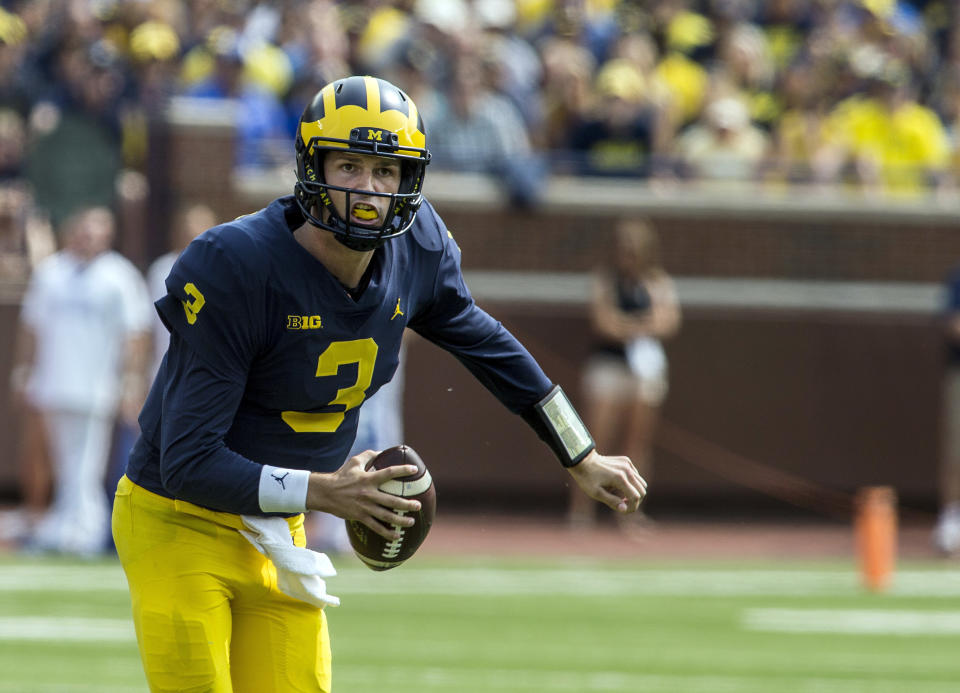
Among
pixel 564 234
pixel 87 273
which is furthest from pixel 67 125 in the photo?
pixel 564 234

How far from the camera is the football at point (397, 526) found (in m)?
4.10

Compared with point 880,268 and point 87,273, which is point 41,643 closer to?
point 87,273

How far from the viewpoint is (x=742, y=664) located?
26.6 feet

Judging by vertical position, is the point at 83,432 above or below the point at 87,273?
below

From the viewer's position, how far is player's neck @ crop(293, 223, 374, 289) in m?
4.18

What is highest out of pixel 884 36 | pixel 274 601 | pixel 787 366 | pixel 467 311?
pixel 884 36

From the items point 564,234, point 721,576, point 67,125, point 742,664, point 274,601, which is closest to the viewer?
point 274,601

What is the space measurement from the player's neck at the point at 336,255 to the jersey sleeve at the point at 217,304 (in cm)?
20

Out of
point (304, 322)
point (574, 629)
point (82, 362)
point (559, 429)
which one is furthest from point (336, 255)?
point (82, 362)

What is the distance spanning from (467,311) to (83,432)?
24.4 feet

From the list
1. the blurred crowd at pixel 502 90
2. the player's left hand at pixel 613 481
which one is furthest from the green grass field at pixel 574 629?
the blurred crowd at pixel 502 90

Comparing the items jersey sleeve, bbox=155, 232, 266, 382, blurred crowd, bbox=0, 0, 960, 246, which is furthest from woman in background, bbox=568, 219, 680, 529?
jersey sleeve, bbox=155, 232, 266, 382

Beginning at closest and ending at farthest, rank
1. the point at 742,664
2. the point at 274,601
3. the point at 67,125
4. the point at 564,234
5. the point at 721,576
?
1. the point at 274,601
2. the point at 742,664
3. the point at 721,576
4. the point at 67,125
5. the point at 564,234

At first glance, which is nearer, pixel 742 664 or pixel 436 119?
pixel 742 664
